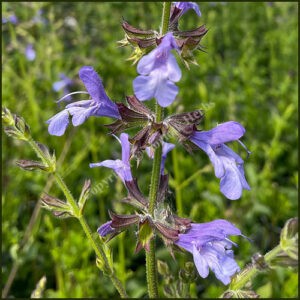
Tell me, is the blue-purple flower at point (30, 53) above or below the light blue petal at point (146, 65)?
above

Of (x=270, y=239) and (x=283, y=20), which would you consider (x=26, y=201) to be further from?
(x=283, y=20)

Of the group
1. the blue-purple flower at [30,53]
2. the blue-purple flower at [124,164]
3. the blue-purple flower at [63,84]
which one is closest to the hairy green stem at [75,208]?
the blue-purple flower at [124,164]

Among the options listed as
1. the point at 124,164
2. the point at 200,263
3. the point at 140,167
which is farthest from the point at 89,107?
the point at 140,167

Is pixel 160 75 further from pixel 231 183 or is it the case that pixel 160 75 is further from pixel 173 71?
pixel 231 183

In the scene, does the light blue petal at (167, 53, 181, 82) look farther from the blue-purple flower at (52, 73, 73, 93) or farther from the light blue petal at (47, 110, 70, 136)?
the blue-purple flower at (52, 73, 73, 93)

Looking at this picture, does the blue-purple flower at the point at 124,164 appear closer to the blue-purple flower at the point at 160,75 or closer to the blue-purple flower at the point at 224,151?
the blue-purple flower at the point at 224,151

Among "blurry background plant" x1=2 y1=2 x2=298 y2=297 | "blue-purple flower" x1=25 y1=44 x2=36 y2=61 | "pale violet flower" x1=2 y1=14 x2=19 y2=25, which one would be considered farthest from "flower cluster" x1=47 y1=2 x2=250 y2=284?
"blue-purple flower" x1=25 y1=44 x2=36 y2=61

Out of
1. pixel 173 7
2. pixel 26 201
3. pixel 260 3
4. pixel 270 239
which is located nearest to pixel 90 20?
pixel 260 3
